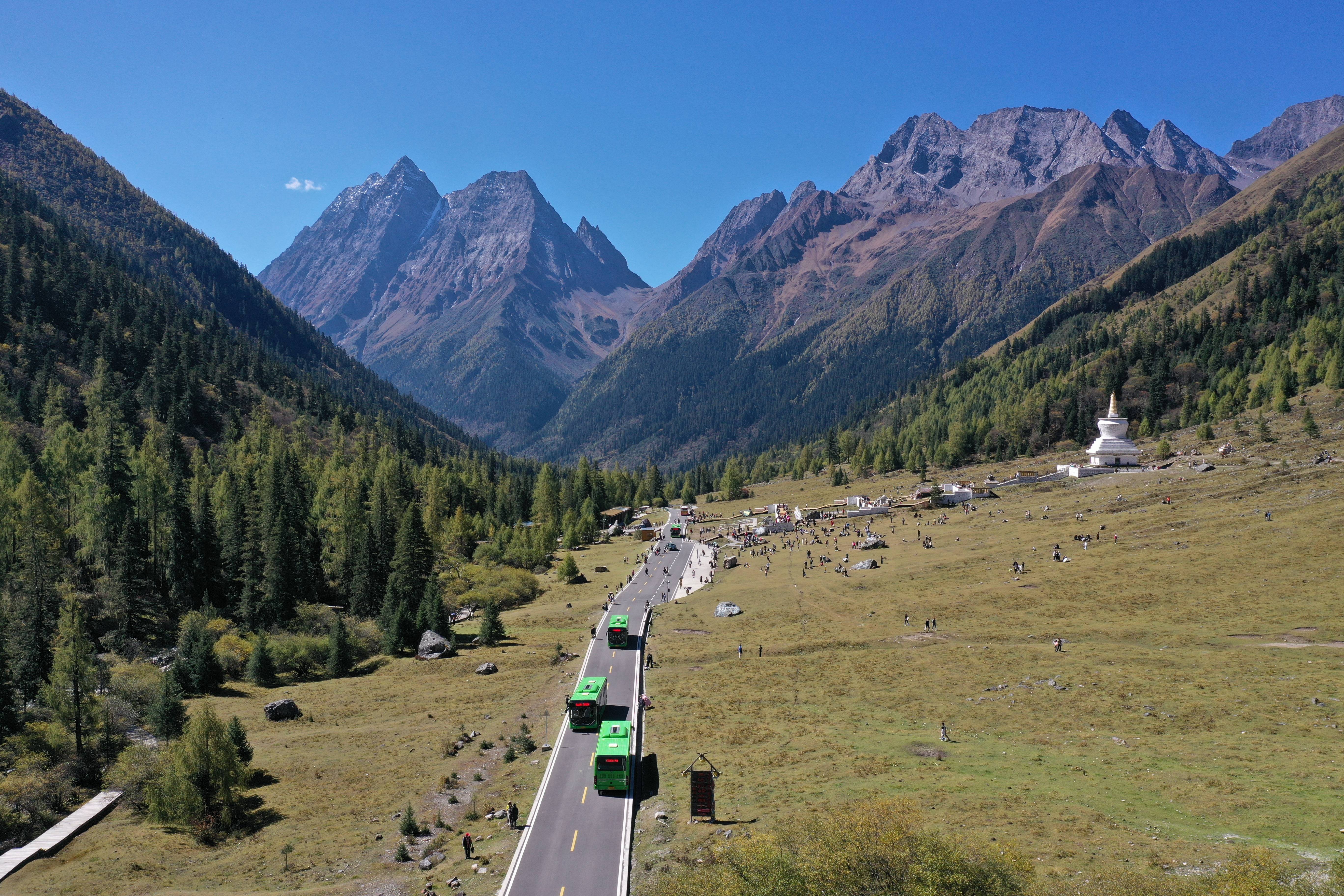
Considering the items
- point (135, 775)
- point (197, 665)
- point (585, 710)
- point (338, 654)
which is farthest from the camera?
point (338, 654)

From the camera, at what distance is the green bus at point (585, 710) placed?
43.8 meters

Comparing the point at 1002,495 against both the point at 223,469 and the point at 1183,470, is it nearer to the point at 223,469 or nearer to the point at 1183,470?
the point at 1183,470

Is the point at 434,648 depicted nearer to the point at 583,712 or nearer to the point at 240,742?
the point at 240,742

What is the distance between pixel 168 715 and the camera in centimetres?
4678

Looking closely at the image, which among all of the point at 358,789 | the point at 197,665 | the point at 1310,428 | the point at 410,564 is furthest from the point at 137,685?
the point at 1310,428

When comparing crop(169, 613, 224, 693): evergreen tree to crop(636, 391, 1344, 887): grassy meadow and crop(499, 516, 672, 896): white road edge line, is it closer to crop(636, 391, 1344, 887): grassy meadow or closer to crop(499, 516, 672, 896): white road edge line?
crop(499, 516, 672, 896): white road edge line

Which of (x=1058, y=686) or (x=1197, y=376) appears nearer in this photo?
(x=1058, y=686)

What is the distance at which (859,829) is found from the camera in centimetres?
2262

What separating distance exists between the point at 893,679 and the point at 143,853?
149 feet

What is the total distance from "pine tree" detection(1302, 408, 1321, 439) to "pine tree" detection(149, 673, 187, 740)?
142 metres

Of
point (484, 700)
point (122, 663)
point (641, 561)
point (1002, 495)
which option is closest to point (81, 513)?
point (122, 663)

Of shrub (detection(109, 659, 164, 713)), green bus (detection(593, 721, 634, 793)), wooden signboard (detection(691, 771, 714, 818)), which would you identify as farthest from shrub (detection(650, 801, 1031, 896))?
shrub (detection(109, 659, 164, 713))

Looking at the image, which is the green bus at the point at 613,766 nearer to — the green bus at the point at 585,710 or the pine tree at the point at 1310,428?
the green bus at the point at 585,710

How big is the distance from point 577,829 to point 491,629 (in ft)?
134
